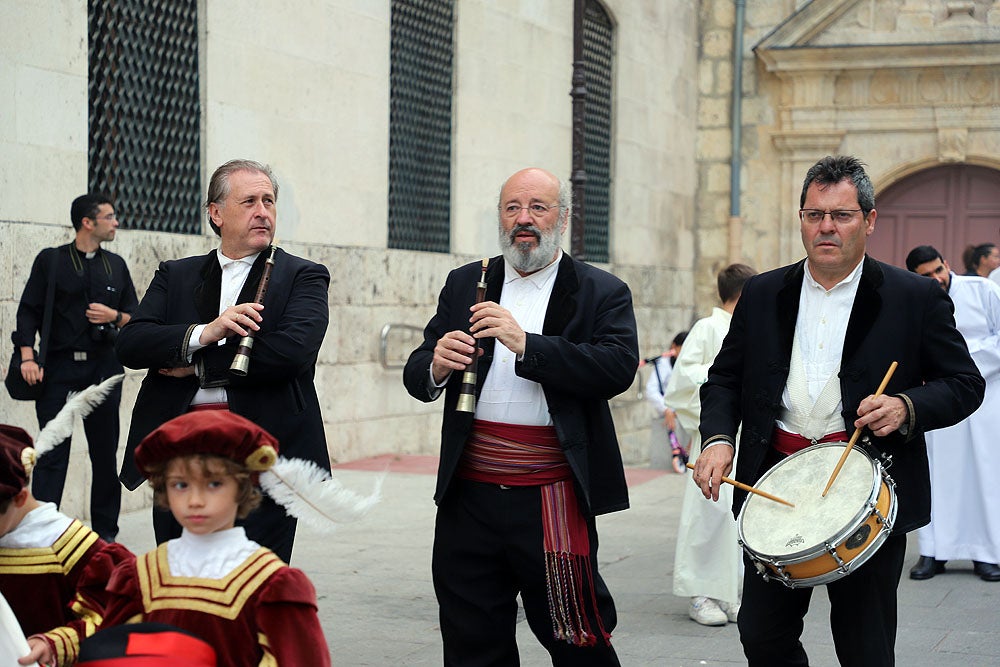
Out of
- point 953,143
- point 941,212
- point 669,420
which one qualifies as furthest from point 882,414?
point 941,212

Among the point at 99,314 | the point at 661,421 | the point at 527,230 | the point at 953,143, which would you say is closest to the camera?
the point at 527,230

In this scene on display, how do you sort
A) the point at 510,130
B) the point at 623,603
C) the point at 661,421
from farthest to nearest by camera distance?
the point at 510,130
the point at 661,421
the point at 623,603

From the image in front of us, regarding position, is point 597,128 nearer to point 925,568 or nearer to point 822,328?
point 925,568

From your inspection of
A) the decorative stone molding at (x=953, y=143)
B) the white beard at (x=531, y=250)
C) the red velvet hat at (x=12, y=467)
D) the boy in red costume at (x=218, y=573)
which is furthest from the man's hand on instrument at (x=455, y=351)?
the decorative stone molding at (x=953, y=143)

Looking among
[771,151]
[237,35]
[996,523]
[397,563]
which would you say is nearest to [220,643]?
[397,563]

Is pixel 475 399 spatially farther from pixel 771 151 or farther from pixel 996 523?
pixel 771 151

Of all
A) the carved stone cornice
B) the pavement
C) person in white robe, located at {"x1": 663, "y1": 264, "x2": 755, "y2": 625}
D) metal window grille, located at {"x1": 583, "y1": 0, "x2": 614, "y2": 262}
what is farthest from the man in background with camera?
the carved stone cornice

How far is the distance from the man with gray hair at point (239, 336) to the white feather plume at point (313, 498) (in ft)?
3.75

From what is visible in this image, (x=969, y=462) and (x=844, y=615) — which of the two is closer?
(x=844, y=615)

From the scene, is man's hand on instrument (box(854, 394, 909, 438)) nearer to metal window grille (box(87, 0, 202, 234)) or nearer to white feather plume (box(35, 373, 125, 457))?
white feather plume (box(35, 373, 125, 457))

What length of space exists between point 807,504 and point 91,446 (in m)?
5.18

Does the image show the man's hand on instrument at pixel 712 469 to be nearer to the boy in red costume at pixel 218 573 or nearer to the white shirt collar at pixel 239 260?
the boy in red costume at pixel 218 573

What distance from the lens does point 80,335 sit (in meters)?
8.05

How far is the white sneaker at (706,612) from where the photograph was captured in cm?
654
